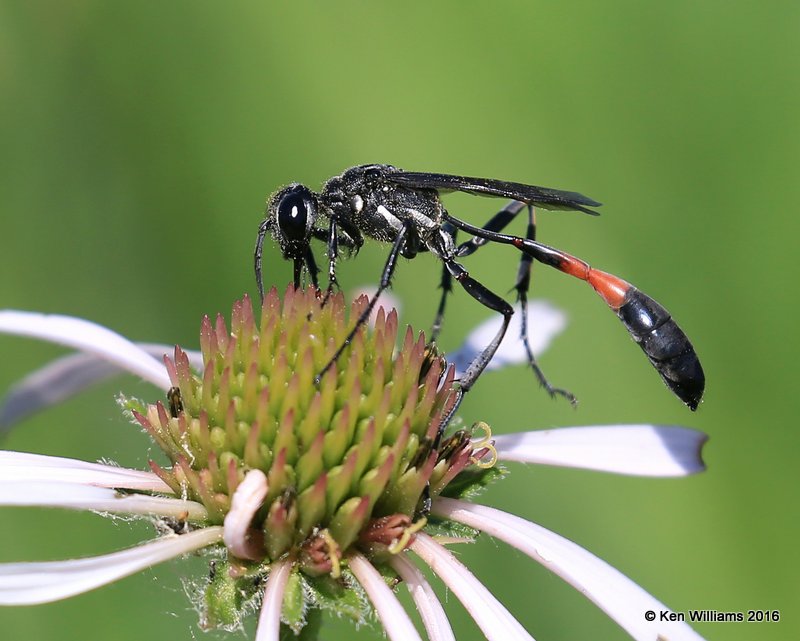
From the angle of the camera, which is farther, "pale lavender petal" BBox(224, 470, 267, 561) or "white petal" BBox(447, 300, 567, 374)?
"white petal" BBox(447, 300, 567, 374)

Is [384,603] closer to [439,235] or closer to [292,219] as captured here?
[292,219]

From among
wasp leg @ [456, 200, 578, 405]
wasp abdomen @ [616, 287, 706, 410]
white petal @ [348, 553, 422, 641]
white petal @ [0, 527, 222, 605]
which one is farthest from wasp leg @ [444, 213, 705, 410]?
white petal @ [0, 527, 222, 605]

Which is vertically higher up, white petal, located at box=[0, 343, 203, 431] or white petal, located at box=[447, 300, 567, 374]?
white petal, located at box=[447, 300, 567, 374]

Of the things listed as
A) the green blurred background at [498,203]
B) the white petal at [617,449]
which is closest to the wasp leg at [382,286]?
the white petal at [617,449]

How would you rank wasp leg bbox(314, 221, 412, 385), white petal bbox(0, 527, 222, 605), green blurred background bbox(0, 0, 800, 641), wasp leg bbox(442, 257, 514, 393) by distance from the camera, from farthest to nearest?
1. green blurred background bbox(0, 0, 800, 641)
2. wasp leg bbox(442, 257, 514, 393)
3. wasp leg bbox(314, 221, 412, 385)
4. white petal bbox(0, 527, 222, 605)

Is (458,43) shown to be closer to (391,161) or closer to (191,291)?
(391,161)

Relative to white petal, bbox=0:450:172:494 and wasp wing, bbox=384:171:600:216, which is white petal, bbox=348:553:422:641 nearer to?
white petal, bbox=0:450:172:494
